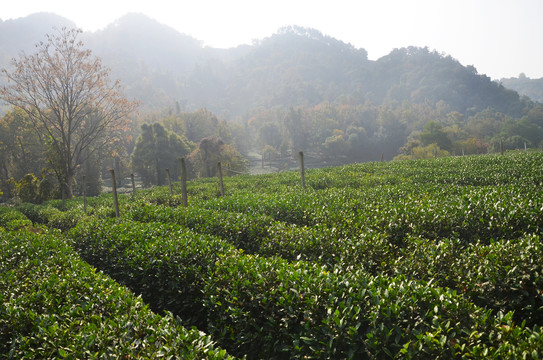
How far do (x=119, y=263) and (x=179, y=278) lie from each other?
2.44 metres

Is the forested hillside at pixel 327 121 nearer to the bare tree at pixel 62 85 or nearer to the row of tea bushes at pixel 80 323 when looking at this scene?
the bare tree at pixel 62 85

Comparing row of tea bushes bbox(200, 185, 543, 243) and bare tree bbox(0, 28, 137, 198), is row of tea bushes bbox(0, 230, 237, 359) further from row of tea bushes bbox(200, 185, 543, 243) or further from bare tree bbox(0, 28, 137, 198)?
bare tree bbox(0, 28, 137, 198)

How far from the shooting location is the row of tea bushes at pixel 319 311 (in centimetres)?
299

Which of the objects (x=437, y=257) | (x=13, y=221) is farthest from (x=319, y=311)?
(x=13, y=221)

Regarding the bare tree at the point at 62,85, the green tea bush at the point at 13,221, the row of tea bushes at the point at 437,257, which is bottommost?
the green tea bush at the point at 13,221

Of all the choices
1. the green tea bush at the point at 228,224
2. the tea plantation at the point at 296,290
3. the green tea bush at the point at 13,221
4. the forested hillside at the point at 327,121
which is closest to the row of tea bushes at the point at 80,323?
the tea plantation at the point at 296,290

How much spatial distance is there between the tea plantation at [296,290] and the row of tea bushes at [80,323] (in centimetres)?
2

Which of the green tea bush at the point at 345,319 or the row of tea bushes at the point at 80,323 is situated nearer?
the green tea bush at the point at 345,319

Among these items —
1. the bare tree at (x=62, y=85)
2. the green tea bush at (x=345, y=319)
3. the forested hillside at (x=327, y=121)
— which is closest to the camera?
the green tea bush at (x=345, y=319)

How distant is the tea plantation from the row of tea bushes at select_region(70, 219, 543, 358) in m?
0.02

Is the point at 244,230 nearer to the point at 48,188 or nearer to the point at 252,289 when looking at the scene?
the point at 252,289

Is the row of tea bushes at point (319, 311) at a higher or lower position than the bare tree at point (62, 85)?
lower

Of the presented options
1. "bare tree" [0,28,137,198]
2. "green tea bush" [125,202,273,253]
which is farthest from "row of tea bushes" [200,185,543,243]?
"bare tree" [0,28,137,198]

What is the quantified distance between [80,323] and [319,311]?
279 cm
